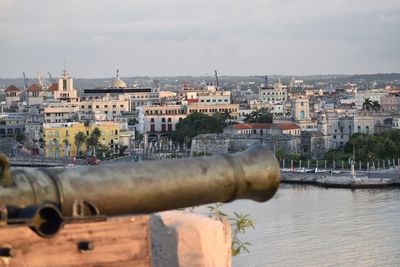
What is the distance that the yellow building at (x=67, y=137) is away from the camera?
2500 centimetres

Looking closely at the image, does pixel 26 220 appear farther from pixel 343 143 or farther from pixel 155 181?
pixel 343 143

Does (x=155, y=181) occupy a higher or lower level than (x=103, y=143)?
higher

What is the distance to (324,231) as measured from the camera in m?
11.3

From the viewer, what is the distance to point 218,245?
164 cm

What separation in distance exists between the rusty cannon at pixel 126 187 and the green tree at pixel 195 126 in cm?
2400

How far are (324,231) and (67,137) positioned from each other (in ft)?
47.4

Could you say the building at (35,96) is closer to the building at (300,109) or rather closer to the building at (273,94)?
the building at (273,94)

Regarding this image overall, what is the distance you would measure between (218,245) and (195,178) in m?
0.25

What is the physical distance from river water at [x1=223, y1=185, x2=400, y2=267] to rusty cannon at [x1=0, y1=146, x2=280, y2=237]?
7466mm

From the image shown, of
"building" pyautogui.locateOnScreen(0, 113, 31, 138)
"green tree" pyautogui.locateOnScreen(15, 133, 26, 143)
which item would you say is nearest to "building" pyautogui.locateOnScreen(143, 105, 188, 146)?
"green tree" pyautogui.locateOnScreen(15, 133, 26, 143)

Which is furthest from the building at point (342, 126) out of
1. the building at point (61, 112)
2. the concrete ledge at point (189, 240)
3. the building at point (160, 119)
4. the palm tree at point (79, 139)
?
the concrete ledge at point (189, 240)

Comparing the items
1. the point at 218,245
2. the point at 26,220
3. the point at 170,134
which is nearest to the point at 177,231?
the point at 218,245

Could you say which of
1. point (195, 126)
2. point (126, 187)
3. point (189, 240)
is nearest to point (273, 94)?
point (195, 126)

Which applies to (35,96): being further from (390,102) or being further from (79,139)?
(79,139)
